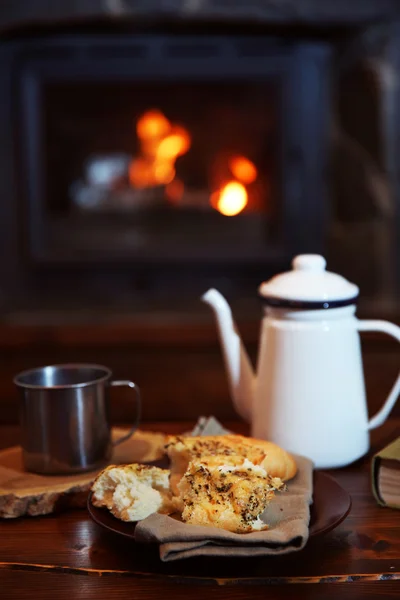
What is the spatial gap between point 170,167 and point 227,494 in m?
1.67

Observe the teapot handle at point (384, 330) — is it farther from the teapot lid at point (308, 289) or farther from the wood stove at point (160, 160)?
the wood stove at point (160, 160)

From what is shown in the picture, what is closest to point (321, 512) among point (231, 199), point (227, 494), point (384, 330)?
point (227, 494)

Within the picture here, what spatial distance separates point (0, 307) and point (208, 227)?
0.62 m

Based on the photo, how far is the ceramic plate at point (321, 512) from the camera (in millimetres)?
660

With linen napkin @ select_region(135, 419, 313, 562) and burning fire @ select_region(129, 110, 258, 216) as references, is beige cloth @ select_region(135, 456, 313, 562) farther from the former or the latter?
burning fire @ select_region(129, 110, 258, 216)

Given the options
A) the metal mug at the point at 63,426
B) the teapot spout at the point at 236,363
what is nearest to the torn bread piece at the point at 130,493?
the metal mug at the point at 63,426

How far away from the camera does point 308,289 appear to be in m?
0.84

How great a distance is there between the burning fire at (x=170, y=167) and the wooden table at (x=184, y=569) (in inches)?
62.0

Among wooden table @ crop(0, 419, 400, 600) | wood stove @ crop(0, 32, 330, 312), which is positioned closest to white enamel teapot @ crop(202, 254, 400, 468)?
wooden table @ crop(0, 419, 400, 600)

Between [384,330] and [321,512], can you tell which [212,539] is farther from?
[384,330]

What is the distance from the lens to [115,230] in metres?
2.24

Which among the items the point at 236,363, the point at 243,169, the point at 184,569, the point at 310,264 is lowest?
the point at 184,569

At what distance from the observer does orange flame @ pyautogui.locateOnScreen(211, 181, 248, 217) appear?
222cm

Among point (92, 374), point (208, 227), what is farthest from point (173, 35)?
point (92, 374)
